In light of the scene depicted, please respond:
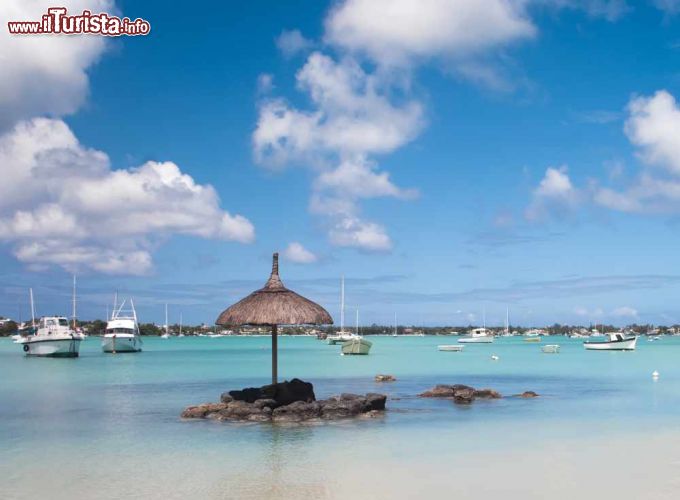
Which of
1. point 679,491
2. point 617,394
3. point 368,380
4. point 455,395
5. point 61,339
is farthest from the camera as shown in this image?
point 61,339

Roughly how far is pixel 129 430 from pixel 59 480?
4947 millimetres

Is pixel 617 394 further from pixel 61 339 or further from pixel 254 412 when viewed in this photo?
pixel 61 339

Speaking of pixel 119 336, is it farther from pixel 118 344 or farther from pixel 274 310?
pixel 274 310

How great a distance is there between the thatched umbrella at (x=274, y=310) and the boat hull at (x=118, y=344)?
4997 cm

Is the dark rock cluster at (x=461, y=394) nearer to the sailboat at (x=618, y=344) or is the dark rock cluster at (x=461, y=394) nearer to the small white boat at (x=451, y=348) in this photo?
the sailboat at (x=618, y=344)

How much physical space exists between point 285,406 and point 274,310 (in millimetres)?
2258

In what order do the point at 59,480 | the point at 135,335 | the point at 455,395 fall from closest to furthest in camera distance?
1. the point at 59,480
2. the point at 455,395
3. the point at 135,335

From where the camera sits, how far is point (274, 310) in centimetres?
1761

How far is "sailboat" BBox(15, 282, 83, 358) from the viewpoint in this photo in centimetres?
5078

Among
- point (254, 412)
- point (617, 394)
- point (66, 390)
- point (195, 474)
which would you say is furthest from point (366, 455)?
point (66, 390)

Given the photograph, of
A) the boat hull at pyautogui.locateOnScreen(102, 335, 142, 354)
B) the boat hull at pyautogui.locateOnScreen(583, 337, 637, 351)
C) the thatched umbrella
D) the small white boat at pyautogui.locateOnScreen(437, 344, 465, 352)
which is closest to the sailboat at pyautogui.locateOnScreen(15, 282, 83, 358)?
the boat hull at pyautogui.locateOnScreen(102, 335, 142, 354)

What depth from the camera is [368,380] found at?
31703mm

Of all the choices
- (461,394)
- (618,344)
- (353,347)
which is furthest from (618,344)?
(461,394)

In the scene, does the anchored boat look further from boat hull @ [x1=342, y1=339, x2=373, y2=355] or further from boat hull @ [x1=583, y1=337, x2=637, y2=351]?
boat hull @ [x1=583, y1=337, x2=637, y2=351]
